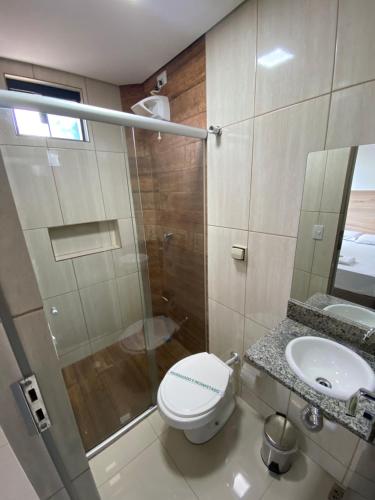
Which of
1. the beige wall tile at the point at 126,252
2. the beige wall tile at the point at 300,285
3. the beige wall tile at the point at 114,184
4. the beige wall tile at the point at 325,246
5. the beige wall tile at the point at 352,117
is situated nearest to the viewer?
the beige wall tile at the point at 352,117

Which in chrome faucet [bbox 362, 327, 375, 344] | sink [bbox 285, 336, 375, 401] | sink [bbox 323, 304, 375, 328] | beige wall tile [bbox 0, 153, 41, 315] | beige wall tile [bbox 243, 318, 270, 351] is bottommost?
beige wall tile [bbox 243, 318, 270, 351]

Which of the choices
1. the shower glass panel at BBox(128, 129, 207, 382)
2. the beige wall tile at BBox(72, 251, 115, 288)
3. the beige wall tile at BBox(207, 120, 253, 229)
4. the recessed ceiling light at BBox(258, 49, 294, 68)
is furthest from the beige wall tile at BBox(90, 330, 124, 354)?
the recessed ceiling light at BBox(258, 49, 294, 68)

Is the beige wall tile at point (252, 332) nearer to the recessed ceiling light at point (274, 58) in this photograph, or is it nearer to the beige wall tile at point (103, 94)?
the recessed ceiling light at point (274, 58)

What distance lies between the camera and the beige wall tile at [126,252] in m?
1.95

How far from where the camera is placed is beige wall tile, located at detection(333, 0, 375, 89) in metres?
0.76

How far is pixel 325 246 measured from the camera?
106 cm

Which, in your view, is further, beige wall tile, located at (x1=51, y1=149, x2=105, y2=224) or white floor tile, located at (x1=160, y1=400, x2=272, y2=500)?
beige wall tile, located at (x1=51, y1=149, x2=105, y2=224)

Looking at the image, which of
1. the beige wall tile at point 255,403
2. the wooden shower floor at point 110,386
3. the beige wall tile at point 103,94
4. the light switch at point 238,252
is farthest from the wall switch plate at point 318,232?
the beige wall tile at point 103,94

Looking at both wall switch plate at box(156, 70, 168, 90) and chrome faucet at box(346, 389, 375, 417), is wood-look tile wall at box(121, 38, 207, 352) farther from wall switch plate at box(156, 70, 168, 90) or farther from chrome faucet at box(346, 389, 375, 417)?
chrome faucet at box(346, 389, 375, 417)

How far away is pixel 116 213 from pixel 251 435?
1989 mm

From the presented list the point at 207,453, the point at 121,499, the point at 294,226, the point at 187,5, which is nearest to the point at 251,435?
the point at 207,453

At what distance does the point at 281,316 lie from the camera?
4.19 ft

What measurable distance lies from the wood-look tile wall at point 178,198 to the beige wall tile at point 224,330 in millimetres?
107

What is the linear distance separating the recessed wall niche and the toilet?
1.23 metres
